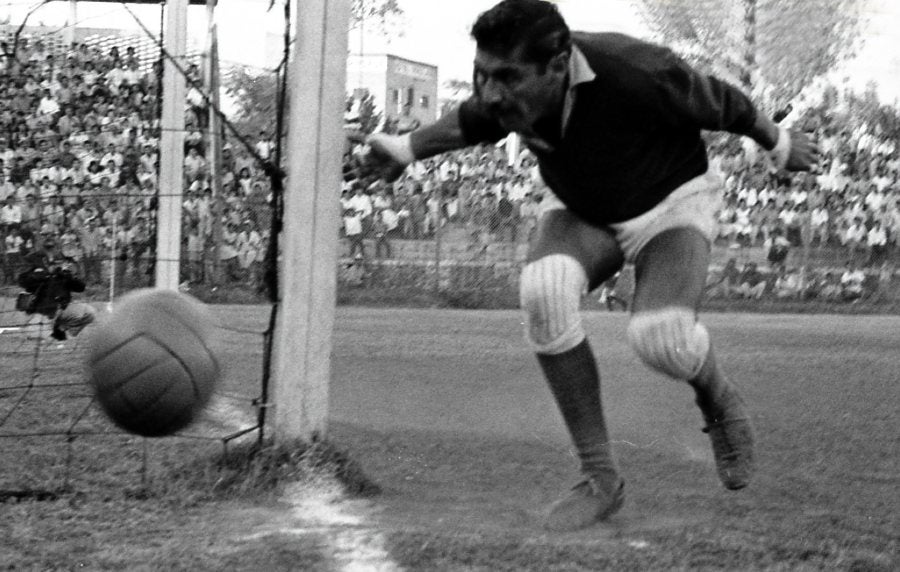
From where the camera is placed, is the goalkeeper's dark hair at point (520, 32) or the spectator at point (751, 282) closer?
the goalkeeper's dark hair at point (520, 32)

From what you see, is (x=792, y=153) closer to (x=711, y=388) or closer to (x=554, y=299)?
(x=711, y=388)

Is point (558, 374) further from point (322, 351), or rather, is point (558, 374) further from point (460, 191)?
point (460, 191)

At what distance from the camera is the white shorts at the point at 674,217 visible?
434 cm

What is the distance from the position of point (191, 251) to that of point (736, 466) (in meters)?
10.2

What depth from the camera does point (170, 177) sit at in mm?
6512

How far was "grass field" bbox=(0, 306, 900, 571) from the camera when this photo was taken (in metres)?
3.95

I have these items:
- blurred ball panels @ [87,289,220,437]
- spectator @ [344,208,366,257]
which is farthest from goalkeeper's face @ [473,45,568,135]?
spectator @ [344,208,366,257]

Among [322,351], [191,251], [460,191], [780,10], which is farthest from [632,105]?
[780,10]

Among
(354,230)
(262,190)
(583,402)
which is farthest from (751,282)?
(583,402)

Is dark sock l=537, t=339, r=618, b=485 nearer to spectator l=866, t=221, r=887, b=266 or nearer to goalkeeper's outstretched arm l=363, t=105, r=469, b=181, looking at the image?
goalkeeper's outstretched arm l=363, t=105, r=469, b=181

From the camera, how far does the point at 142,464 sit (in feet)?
18.5

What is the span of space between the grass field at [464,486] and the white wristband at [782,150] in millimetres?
1242

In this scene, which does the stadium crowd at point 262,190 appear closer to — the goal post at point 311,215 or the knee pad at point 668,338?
the goal post at point 311,215

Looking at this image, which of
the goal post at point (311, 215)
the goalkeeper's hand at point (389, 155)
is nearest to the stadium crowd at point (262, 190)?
the goal post at point (311, 215)
